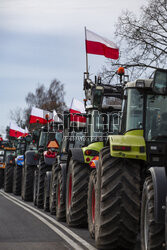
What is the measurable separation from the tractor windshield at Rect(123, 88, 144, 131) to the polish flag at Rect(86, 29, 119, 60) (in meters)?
7.02

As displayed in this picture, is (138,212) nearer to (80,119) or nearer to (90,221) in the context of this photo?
(90,221)

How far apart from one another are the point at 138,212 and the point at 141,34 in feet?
68.5

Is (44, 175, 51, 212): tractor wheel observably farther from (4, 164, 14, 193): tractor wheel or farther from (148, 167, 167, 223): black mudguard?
(4, 164, 14, 193): tractor wheel

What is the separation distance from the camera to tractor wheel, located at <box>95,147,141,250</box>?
25.3 feet

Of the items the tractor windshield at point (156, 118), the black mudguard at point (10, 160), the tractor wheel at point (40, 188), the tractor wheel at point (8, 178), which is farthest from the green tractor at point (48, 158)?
the tractor windshield at point (156, 118)

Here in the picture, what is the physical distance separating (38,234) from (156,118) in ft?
11.9

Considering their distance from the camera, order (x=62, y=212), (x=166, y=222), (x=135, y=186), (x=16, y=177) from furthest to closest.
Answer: (x=16, y=177) < (x=62, y=212) < (x=135, y=186) < (x=166, y=222)

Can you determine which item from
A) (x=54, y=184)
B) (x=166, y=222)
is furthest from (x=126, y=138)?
(x=54, y=184)

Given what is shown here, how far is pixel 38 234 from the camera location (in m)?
10.4

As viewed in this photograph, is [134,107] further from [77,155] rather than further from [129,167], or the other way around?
[77,155]

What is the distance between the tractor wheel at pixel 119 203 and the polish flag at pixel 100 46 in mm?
7675

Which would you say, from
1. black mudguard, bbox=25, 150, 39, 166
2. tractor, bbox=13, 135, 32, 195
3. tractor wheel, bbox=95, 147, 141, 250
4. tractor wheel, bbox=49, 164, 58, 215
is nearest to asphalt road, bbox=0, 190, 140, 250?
tractor wheel, bbox=49, 164, 58, 215

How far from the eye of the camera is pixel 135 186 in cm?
771

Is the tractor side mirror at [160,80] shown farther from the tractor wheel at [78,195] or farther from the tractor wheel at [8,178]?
the tractor wheel at [8,178]
